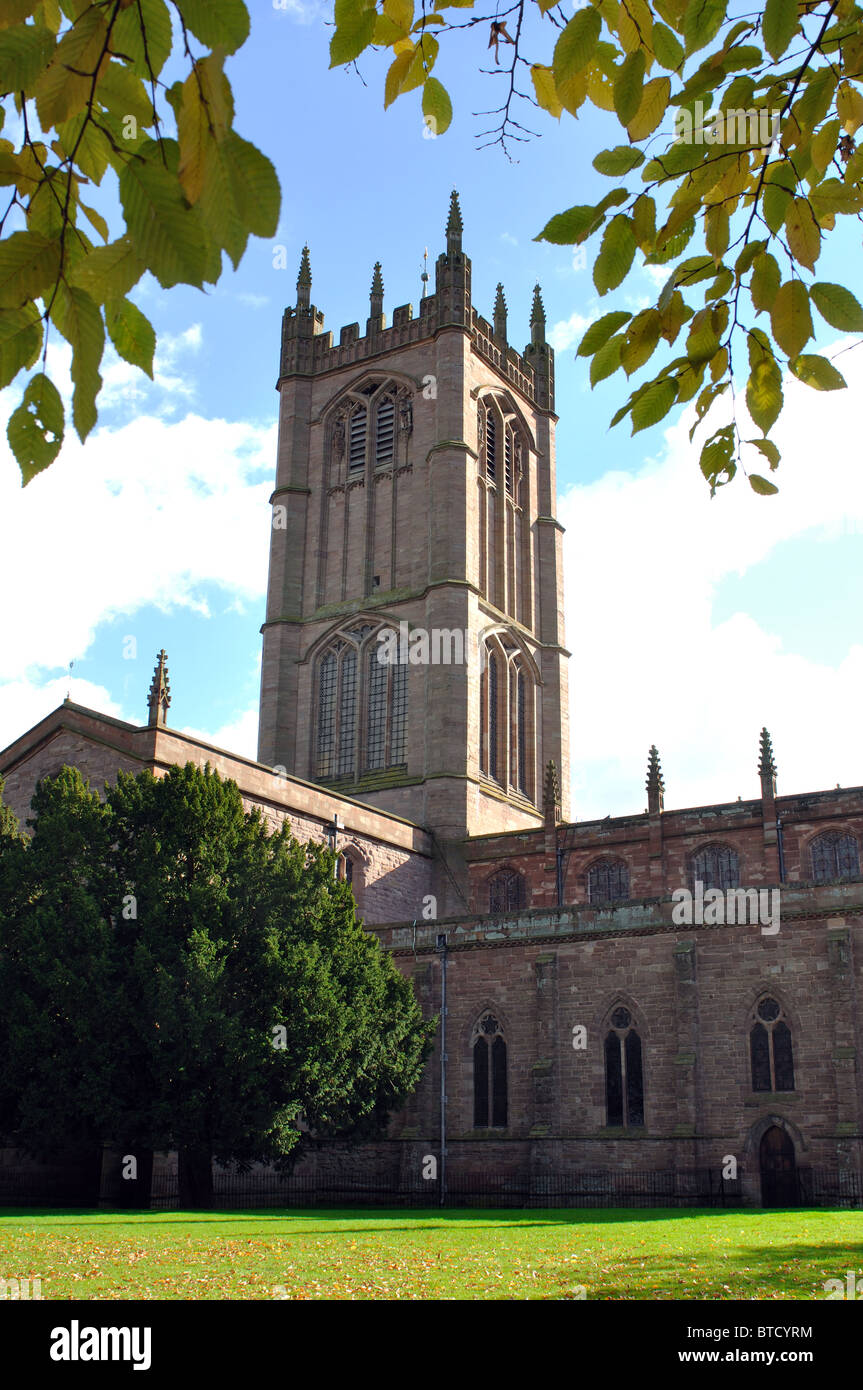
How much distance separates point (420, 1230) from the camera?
19.4 meters

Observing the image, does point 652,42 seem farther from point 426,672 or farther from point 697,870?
point 426,672

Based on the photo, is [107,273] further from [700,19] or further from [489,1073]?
[489,1073]

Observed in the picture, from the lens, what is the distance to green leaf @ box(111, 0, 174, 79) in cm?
303

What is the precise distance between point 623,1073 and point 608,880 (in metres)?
11.1

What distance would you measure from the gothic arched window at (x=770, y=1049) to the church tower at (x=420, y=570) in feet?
50.7

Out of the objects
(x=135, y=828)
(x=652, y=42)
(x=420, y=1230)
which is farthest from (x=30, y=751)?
(x=652, y=42)

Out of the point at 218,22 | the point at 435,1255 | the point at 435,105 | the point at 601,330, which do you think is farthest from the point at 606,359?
the point at 435,1255

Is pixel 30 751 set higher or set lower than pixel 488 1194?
higher

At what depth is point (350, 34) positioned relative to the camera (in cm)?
411

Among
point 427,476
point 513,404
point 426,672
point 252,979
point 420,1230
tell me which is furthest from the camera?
point 513,404

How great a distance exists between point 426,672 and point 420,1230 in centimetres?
2617

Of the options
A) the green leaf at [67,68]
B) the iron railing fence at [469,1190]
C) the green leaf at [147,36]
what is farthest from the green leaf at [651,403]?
the iron railing fence at [469,1190]

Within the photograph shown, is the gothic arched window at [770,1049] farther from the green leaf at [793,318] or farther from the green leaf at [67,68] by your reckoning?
the green leaf at [67,68]

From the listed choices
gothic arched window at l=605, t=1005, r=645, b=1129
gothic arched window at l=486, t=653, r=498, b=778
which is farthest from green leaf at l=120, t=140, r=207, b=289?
gothic arched window at l=486, t=653, r=498, b=778
